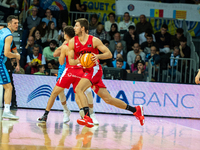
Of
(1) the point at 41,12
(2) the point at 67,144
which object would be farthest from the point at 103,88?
(1) the point at 41,12

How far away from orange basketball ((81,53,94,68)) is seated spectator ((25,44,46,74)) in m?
5.47

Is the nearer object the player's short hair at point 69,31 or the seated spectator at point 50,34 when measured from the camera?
the player's short hair at point 69,31

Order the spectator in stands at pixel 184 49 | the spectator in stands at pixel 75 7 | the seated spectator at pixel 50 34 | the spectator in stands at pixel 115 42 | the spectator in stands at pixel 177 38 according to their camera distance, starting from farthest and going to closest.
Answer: the spectator in stands at pixel 75 7 < the spectator in stands at pixel 177 38 < the spectator in stands at pixel 184 49 < the seated spectator at pixel 50 34 < the spectator in stands at pixel 115 42

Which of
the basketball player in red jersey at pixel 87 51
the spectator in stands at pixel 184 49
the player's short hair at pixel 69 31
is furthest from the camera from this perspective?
the spectator in stands at pixel 184 49

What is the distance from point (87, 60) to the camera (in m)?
5.79

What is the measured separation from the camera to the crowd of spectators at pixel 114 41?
11.6m

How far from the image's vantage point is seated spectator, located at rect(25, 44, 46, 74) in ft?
36.1

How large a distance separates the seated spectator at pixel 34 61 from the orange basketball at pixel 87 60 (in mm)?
5466

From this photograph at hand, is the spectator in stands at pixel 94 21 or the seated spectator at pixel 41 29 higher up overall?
the spectator in stands at pixel 94 21

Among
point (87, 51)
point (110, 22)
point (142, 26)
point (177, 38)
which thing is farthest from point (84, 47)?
point (177, 38)

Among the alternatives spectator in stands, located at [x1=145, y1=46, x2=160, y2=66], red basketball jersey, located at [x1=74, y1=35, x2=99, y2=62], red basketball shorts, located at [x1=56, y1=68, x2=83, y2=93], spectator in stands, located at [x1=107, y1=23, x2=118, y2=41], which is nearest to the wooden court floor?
red basketball shorts, located at [x1=56, y1=68, x2=83, y2=93]

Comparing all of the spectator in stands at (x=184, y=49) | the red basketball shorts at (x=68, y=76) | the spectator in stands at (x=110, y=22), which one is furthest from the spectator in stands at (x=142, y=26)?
the red basketball shorts at (x=68, y=76)

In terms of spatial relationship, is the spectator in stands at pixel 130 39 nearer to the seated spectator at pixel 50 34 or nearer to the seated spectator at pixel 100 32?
the seated spectator at pixel 100 32

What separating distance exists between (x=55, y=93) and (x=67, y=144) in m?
2.37
